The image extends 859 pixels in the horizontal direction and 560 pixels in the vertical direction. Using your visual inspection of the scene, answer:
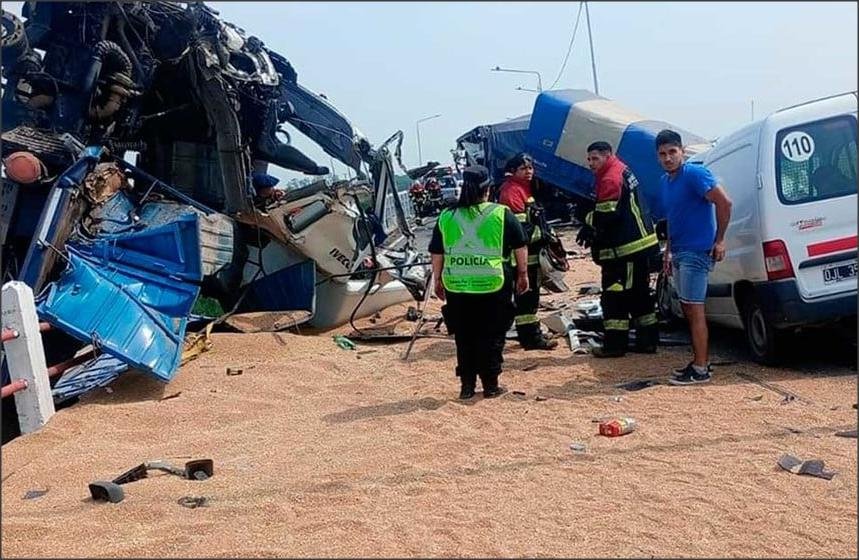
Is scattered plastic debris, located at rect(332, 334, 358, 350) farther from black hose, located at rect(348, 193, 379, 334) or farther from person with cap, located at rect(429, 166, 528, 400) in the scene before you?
person with cap, located at rect(429, 166, 528, 400)

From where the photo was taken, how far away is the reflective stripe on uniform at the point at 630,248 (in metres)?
6.59

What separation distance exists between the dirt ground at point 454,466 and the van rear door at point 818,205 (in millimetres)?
735

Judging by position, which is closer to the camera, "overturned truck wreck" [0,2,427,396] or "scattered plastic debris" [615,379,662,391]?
"scattered plastic debris" [615,379,662,391]

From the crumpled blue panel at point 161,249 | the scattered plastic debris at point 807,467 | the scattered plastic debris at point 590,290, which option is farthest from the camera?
the scattered plastic debris at point 590,290

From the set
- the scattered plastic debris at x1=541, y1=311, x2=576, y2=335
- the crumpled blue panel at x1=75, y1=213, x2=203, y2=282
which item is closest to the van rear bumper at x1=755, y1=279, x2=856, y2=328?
the scattered plastic debris at x1=541, y1=311, x2=576, y2=335

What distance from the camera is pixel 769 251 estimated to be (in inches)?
221

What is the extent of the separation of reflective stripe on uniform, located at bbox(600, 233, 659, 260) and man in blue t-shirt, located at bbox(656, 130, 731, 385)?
2.31ft

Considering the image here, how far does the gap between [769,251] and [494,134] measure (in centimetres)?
1590

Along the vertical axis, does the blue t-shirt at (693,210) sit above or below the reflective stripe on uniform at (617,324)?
above

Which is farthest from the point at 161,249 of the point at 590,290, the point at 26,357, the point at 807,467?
the point at 590,290

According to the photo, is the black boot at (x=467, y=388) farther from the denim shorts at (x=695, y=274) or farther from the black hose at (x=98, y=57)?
the black hose at (x=98, y=57)

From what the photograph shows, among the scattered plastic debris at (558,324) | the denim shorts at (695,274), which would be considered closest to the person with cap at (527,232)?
the scattered plastic debris at (558,324)

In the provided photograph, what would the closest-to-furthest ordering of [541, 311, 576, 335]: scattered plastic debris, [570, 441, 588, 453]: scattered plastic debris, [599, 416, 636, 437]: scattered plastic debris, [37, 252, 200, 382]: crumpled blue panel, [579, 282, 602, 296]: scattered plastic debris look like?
[570, 441, 588, 453]: scattered plastic debris → [599, 416, 636, 437]: scattered plastic debris → [37, 252, 200, 382]: crumpled blue panel → [541, 311, 576, 335]: scattered plastic debris → [579, 282, 602, 296]: scattered plastic debris

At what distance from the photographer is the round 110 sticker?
5.61 metres
